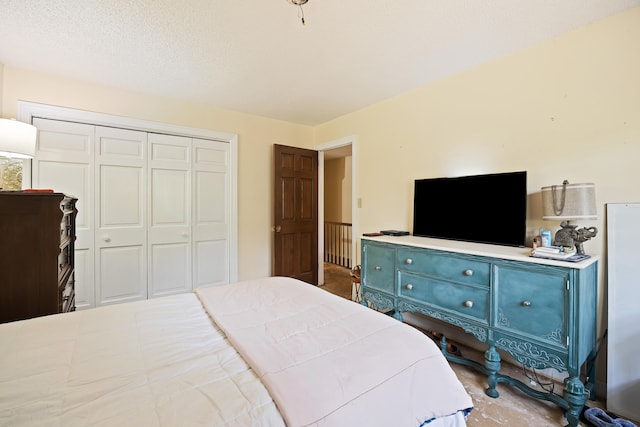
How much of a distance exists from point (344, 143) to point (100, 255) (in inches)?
123

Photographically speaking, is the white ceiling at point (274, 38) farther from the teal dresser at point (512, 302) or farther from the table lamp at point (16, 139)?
the teal dresser at point (512, 302)

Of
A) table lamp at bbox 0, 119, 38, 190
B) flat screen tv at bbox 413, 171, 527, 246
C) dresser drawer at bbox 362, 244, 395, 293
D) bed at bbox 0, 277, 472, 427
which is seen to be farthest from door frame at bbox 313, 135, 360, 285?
table lamp at bbox 0, 119, 38, 190

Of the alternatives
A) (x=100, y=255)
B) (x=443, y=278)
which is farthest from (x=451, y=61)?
(x=100, y=255)

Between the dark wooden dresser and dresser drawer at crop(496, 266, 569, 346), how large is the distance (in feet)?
9.18

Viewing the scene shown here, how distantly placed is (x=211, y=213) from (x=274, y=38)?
2.29 metres

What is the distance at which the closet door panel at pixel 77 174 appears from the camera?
8.77ft

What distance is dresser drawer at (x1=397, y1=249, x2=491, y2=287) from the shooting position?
6.17ft

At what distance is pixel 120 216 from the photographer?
305cm

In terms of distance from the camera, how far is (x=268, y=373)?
2.91ft

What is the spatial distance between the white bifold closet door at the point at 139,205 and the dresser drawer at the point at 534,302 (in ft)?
10.1

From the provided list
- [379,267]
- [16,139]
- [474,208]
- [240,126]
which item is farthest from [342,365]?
[240,126]

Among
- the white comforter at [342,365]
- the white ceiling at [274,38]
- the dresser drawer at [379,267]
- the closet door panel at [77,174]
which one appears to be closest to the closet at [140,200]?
the closet door panel at [77,174]

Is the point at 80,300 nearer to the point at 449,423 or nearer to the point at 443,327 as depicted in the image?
the point at 449,423

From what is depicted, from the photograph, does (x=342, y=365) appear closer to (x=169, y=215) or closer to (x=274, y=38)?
(x=274, y=38)
